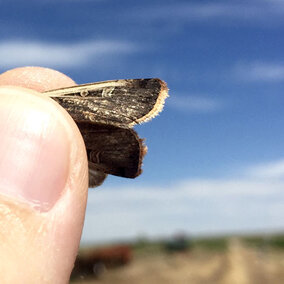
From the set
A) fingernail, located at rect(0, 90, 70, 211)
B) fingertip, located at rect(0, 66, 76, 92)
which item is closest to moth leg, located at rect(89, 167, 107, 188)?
fingertip, located at rect(0, 66, 76, 92)

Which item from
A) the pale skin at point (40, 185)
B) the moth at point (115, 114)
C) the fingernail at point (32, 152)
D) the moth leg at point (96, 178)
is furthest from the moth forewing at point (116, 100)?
the moth leg at point (96, 178)

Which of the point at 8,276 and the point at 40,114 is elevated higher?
the point at 40,114

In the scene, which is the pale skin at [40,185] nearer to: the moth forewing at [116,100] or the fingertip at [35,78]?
the moth forewing at [116,100]

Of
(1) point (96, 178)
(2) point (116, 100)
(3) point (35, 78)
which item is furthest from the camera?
(3) point (35, 78)

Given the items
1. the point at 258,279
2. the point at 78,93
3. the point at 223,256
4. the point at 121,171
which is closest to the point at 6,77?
the point at 78,93

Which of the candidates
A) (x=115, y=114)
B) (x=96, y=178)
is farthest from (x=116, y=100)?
(x=96, y=178)

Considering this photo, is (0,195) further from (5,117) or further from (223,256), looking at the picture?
(223,256)

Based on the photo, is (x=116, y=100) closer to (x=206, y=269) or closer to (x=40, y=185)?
(x=40, y=185)
